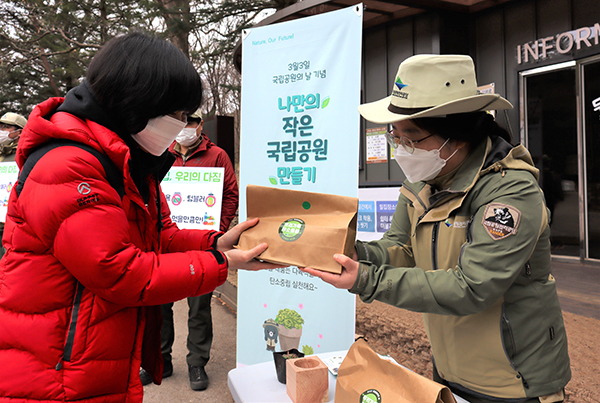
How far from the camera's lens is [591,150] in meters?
5.13

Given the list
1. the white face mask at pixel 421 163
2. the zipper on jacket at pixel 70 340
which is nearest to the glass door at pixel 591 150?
the white face mask at pixel 421 163

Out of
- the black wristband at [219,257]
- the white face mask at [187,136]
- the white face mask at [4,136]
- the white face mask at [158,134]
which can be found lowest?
the black wristband at [219,257]

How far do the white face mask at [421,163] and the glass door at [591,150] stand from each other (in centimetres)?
461

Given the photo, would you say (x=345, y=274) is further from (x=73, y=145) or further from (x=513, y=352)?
(x=73, y=145)

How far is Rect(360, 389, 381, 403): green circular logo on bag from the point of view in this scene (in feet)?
3.75

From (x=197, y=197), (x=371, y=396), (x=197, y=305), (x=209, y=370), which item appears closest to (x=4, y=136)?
(x=197, y=197)

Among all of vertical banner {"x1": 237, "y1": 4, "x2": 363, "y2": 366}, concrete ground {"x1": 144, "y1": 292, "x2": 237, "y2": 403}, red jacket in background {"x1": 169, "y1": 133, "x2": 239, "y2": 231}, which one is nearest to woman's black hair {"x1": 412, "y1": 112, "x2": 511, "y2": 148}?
vertical banner {"x1": 237, "y1": 4, "x2": 363, "y2": 366}

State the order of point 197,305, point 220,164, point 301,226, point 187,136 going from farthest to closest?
point 220,164, point 187,136, point 197,305, point 301,226

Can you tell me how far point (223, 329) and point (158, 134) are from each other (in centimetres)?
358

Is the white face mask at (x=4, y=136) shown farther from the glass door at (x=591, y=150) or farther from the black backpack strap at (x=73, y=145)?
the glass door at (x=591, y=150)

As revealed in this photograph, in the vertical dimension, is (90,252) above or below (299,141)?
below

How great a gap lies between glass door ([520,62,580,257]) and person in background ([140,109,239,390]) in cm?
408

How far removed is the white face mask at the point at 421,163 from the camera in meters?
Answer: 1.50

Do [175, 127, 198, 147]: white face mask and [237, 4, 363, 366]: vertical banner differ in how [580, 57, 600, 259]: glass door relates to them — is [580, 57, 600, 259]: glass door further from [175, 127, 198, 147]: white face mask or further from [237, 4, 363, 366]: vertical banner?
[175, 127, 198, 147]: white face mask
